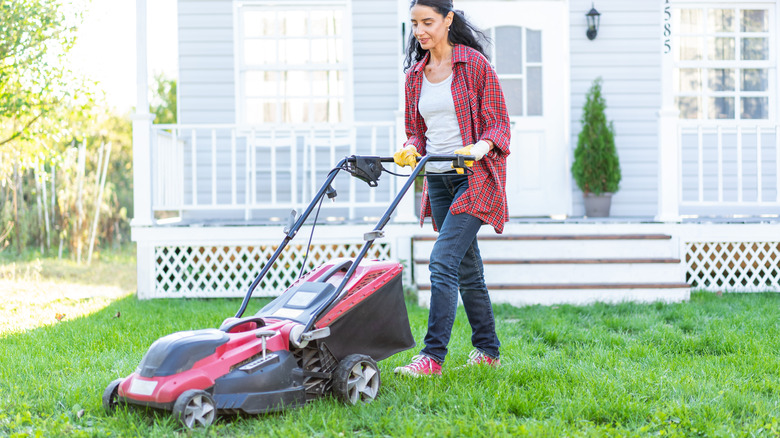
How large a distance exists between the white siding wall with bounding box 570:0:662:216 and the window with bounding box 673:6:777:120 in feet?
0.99

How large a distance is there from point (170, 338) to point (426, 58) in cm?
161

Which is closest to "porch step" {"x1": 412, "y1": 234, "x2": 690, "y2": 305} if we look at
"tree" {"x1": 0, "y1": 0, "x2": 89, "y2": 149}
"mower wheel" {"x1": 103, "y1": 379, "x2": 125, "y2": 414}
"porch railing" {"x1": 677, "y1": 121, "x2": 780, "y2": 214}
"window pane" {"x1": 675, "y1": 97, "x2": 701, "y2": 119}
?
"porch railing" {"x1": 677, "y1": 121, "x2": 780, "y2": 214}

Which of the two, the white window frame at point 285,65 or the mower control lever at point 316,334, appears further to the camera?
the white window frame at point 285,65

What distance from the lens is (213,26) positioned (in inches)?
284

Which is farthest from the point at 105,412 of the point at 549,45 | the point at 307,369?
the point at 549,45

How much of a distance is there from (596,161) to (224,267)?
3.53 metres

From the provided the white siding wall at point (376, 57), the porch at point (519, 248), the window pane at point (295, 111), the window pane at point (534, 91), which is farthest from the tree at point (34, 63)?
the window pane at point (534, 91)

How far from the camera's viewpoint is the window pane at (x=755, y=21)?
292 inches

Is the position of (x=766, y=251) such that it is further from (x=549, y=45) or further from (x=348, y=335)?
(x=348, y=335)

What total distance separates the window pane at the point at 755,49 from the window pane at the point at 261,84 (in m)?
4.63

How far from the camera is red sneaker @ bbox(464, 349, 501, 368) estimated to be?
10.8 feet

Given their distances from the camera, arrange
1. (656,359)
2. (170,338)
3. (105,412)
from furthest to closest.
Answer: (656,359) < (105,412) < (170,338)

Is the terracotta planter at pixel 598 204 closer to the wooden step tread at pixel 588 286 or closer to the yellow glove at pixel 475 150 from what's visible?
the wooden step tread at pixel 588 286

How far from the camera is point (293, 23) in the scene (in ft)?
24.0
